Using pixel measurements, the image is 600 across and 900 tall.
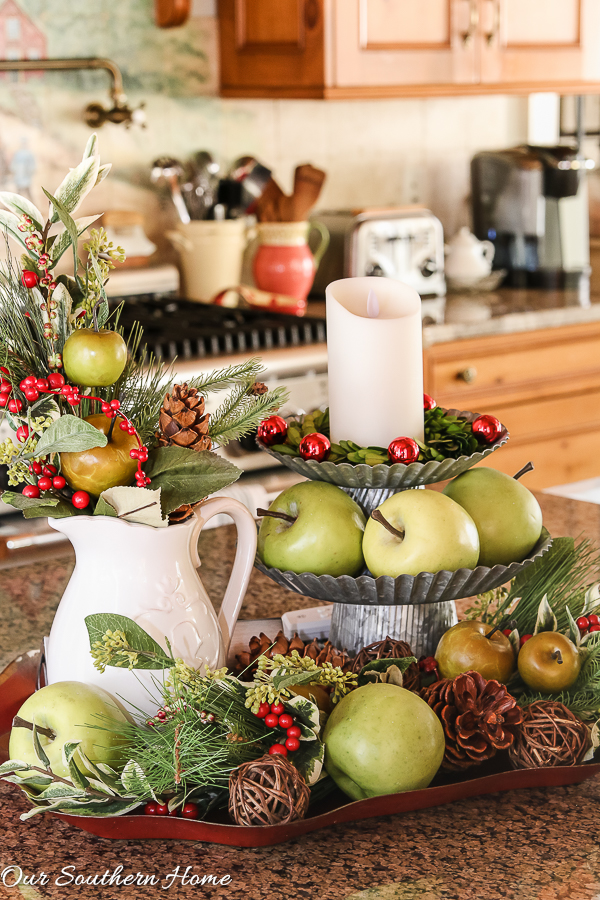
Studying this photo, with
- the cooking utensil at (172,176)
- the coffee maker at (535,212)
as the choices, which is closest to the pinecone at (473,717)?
the cooking utensil at (172,176)

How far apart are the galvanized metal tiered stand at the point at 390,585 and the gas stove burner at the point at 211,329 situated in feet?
4.62

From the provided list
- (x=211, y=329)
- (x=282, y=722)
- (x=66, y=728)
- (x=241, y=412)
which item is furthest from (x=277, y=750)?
(x=211, y=329)

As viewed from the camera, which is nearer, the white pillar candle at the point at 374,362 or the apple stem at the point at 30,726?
the apple stem at the point at 30,726

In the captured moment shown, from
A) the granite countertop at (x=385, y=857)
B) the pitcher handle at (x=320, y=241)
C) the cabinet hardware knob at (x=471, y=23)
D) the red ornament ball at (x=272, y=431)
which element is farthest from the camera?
the pitcher handle at (x=320, y=241)

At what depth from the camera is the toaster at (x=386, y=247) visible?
2.73m

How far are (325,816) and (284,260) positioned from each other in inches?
87.3

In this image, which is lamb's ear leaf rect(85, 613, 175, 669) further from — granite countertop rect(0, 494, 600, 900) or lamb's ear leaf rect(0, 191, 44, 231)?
lamb's ear leaf rect(0, 191, 44, 231)

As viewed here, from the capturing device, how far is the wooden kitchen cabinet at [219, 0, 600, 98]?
99.3 inches

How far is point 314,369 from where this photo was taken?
7.69 ft

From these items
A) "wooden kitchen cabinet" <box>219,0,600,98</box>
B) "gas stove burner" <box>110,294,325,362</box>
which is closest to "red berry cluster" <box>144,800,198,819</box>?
"gas stove burner" <box>110,294,325,362</box>

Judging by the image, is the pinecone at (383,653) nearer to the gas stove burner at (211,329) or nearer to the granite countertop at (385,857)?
the granite countertop at (385,857)

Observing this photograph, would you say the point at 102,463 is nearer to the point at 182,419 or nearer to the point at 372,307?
the point at 182,419

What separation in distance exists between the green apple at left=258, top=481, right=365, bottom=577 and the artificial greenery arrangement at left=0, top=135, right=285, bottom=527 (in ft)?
0.24

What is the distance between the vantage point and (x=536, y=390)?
271cm
